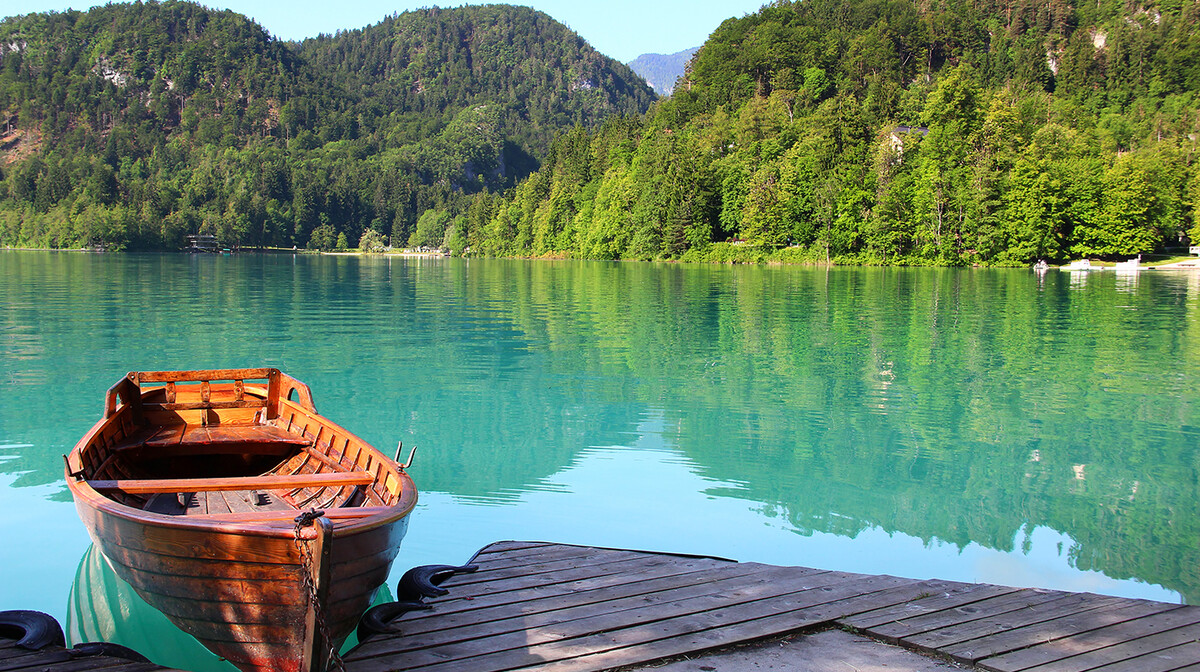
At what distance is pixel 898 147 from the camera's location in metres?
76.8

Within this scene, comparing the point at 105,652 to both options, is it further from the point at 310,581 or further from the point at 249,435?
the point at 249,435

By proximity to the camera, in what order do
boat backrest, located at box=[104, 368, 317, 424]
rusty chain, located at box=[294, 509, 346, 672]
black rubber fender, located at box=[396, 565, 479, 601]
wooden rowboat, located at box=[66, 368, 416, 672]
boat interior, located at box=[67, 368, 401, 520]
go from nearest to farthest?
1. rusty chain, located at box=[294, 509, 346, 672]
2. wooden rowboat, located at box=[66, 368, 416, 672]
3. black rubber fender, located at box=[396, 565, 479, 601]
4. boat interior, located at box=[67, 368, 401, 520]
5. boat backrest, located at box=[104, 368, 317, 424]

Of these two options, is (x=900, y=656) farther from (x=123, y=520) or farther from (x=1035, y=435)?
(x=1035, y=435)

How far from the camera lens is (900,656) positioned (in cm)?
460

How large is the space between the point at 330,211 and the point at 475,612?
20806cm

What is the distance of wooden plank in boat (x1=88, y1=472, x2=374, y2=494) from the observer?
5656 millimetres

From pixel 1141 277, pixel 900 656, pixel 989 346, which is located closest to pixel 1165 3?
pixel 1141 277

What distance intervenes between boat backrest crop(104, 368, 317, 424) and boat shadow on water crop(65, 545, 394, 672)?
2149 millimetres

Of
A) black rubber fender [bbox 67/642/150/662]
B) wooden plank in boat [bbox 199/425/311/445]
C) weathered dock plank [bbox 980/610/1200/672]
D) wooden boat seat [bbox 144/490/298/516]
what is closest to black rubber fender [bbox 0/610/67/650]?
black rubber fender [bbox 67/642/150/662]

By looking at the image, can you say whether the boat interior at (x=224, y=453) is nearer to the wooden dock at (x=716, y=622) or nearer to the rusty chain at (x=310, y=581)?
the rusty chain at (x=310, y=581)

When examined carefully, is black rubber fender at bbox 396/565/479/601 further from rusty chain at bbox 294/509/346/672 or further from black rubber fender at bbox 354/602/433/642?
rusty chain at bbox 294/509/346/672

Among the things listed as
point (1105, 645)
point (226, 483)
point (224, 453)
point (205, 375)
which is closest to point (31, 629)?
point (226, 483)

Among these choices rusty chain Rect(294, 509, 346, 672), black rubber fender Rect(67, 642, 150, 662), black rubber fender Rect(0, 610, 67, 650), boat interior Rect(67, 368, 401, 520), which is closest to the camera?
rusty chain Rect(294, 509, 346, 672)

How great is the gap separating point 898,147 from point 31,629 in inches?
3186
